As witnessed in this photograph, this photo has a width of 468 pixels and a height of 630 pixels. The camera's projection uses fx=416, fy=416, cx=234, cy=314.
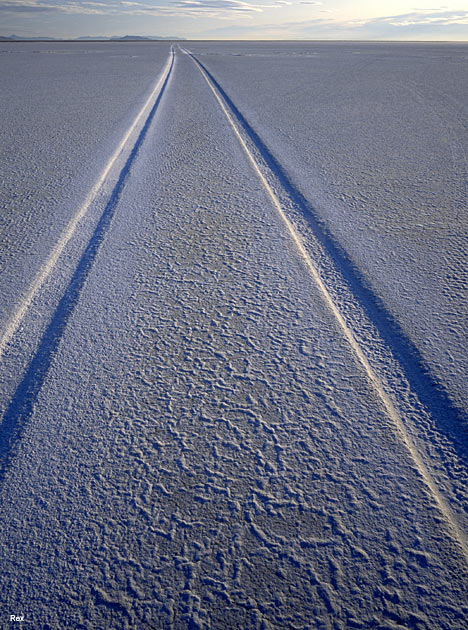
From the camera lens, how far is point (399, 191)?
3951 mm

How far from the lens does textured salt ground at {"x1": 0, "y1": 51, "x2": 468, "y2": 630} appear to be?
4.00ft

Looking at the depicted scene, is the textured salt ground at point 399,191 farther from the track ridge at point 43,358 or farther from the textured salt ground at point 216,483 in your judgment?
the track ridge at point 43,358

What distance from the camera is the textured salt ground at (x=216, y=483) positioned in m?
1.22

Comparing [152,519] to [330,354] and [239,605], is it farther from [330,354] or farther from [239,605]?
[330,354]

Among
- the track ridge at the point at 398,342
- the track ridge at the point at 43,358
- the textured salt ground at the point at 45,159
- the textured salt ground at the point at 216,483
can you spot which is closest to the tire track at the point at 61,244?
the textured salt ground at the point at 45,159

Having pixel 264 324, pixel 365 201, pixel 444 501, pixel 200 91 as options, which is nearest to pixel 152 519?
pixel 444 501

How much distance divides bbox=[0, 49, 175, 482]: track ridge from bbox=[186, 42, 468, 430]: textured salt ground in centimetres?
181

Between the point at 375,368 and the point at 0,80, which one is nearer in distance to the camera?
the point at 375,368

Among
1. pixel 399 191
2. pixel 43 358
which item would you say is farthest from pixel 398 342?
pixel 399 191

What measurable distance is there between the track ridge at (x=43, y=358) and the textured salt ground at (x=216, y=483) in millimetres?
51

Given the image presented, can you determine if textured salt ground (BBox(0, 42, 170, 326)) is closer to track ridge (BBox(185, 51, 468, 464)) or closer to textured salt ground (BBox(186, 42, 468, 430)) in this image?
track ridge (BBox(185, 51, 468, 464))

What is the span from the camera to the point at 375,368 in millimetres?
1985

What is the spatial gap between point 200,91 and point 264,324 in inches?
388

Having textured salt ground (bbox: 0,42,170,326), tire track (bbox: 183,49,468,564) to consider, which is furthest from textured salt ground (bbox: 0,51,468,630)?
textured salt ground (bbox: 0,42,170,326)
